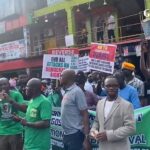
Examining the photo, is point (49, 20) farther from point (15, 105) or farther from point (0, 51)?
point (15, 105)

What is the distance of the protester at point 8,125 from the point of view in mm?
6500

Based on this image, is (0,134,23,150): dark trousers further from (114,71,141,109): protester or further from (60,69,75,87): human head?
(114,71,141,109): protester

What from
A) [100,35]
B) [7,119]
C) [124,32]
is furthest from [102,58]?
[100,35]

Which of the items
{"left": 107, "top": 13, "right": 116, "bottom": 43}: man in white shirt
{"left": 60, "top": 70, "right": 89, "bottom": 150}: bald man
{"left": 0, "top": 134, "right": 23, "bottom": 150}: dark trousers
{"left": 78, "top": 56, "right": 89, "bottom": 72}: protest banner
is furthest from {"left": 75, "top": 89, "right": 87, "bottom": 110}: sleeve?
{"left": 107, "top": 13, "right": 116, "bottom": 43}: man in white shirt

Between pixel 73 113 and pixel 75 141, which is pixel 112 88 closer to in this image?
pixel 73 113

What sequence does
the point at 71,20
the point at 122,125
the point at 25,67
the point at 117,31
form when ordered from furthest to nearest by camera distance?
the point at 25,67 → the point at 71,20 → the point at 117,31 → the point at 122,125

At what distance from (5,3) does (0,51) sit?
386 centimetres

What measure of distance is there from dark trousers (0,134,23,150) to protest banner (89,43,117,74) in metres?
3.07

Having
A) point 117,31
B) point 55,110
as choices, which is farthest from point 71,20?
point 55,110

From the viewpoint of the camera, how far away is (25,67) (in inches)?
1089

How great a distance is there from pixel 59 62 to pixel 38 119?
3320 millimetres

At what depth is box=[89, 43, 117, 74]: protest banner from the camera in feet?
30.2

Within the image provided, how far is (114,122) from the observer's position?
462 centimetres

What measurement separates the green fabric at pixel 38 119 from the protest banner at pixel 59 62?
9.88 ft
